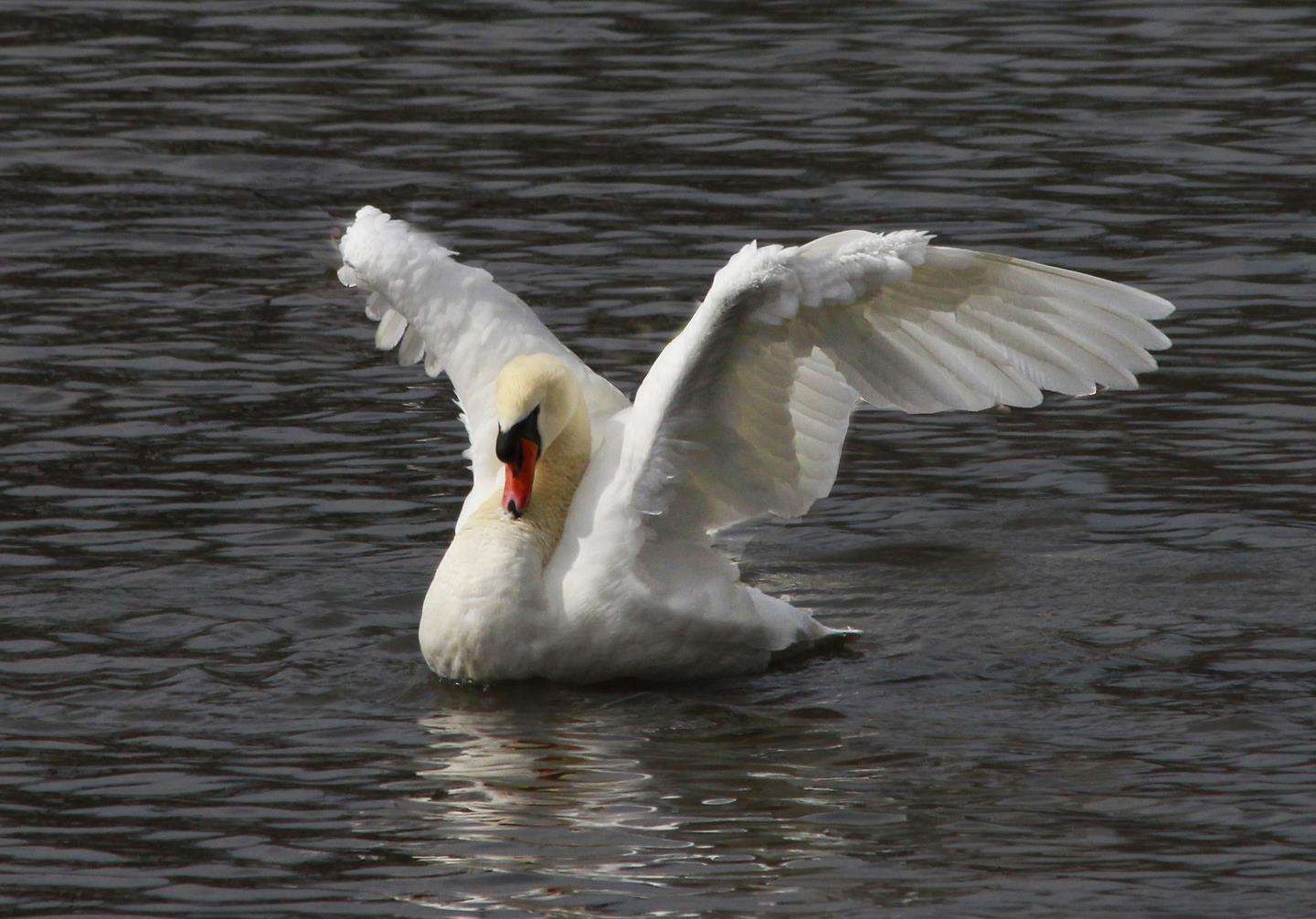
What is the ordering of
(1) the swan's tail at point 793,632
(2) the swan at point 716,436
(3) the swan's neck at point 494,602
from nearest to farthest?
→ (2) the swan at point 716,436 < (3) the swan's neck at point 494,602 < (1) the swan's tail at point 793,632

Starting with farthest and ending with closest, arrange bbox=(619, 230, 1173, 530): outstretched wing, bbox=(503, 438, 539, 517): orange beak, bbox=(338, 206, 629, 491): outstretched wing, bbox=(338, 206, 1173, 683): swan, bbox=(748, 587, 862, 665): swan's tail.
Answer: bbox=(338, 206, 629, 491): outstretched wing → bbox=(748, 587, 862, 665): swan's tail → bbox=(503, 438, 539, 517): orange beak → bbox=(338, 206, 1173, 683): swan → bbox=(619, 230, 1173, 530): outstretched wing

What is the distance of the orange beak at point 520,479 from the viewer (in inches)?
382

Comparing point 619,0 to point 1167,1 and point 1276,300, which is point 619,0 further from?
point 1276,300

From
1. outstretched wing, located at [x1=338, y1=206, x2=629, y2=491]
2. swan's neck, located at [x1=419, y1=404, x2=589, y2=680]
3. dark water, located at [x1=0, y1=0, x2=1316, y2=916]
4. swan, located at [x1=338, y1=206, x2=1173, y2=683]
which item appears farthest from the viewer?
outstretched wing, located at [x1=338, y1=206, x2=629, y2=491]

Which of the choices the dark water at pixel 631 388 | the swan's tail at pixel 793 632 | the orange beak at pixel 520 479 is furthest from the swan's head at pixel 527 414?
the swan's tail at pixel 793 632

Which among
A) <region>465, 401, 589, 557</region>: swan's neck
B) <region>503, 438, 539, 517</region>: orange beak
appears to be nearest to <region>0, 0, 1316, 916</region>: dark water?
<region>465, 401, 589, 557</region>: swan's neck

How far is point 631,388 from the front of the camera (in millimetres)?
13344

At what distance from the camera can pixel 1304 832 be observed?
7.97 m

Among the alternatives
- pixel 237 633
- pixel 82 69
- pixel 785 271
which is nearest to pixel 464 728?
pixel 237 633

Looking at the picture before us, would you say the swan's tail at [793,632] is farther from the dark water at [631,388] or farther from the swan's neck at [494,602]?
the swan's neck at [494,602]

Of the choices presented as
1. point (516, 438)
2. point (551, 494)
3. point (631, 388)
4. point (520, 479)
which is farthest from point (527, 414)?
point (631, 388)

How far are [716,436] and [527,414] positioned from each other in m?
0.73

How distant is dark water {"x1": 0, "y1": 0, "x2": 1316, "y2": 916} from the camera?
8.05 m

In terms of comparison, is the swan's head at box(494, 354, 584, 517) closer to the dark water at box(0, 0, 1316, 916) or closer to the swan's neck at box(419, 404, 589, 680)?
the swan's neck at box(419, 404, 589, 680)
